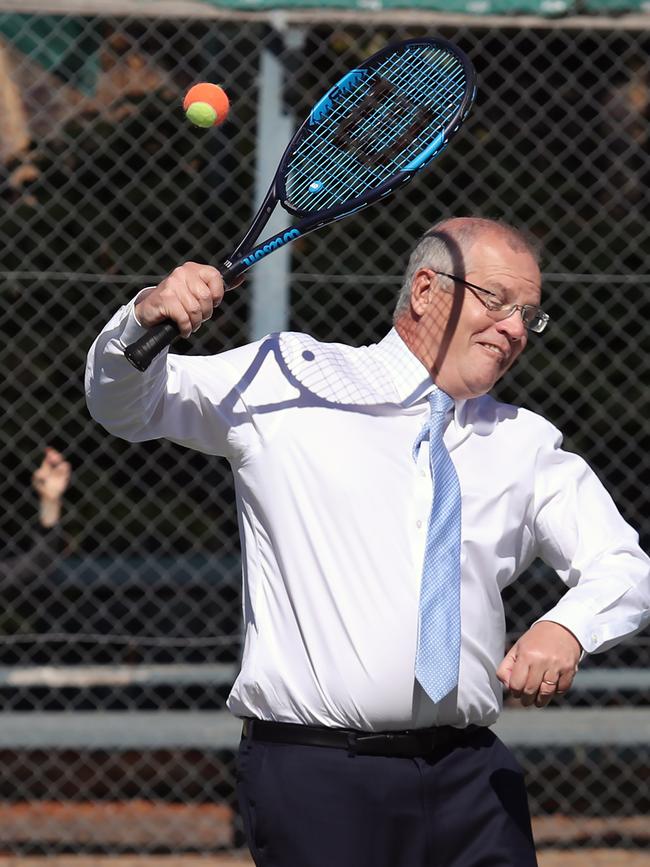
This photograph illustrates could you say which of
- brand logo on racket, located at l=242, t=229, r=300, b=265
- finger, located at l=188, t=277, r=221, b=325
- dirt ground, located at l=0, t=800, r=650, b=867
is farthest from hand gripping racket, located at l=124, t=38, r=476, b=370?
dirt ground, located at l=0, t=800, r=650, b=867

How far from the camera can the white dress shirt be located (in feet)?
7.26

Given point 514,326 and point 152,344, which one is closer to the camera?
point 152,344

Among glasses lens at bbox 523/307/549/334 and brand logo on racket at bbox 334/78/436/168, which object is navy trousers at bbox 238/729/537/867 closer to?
glasses lens at bbox 523/307/549/334

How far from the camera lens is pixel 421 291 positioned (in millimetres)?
2482

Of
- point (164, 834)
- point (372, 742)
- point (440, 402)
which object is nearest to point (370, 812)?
point (372, 742)

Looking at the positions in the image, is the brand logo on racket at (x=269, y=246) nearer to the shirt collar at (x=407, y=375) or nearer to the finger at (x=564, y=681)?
the shirt collar at (x=407, y=375)

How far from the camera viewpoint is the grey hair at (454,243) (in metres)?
2.44

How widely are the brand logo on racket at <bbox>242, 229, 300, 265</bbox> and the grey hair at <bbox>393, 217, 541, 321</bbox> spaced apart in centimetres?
28

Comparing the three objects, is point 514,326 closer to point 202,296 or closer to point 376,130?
point 376,130

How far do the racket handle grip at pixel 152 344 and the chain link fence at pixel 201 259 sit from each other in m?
2.52

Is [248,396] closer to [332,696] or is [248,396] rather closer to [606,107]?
[332,696]

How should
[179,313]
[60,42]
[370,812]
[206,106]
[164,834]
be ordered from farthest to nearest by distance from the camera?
[164,834], [60,42], [206,106], [370,812], [179,313]

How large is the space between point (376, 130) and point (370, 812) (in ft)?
4.25

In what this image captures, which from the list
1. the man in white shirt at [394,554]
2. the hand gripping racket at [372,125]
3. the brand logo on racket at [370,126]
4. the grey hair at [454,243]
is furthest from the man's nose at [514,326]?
the brand logo on racket at [370,126]
